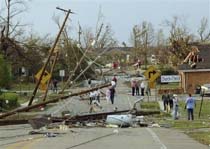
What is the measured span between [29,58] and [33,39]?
10.7 meters

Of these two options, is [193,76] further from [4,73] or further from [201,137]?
[201,137]

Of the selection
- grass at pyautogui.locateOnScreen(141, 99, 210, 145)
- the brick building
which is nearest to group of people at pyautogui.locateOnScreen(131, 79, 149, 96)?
the brick building

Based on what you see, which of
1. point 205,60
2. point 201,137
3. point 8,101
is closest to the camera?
point 201,137

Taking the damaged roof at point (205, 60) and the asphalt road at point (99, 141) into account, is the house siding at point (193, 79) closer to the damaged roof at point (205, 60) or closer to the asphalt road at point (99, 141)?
the damaged roof at point (205, 60)

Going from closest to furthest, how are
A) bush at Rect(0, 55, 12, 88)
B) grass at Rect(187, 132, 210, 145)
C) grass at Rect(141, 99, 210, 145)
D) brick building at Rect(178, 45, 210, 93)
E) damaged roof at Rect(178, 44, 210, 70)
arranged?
1. grass at Rect(187, 132, 210, 145)
2. grass at Rect(141, 99, 210, 145)
3. bush at Rect(0, 55, 12, 88)
4. brick building at Rect(178, 45, 210, 93)
5. damaged roof at Rect(178, 44, 210, 70)

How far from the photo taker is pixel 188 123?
100 ft

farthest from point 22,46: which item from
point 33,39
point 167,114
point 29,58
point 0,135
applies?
point 0,135

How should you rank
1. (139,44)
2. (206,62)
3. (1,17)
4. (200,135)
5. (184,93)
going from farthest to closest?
(139,44) → (1,17) → (206,62) → (184,93) → (200,135)

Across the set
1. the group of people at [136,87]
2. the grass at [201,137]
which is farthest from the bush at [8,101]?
the grass at [201,137]

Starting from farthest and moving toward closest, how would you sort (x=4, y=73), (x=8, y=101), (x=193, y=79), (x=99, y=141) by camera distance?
(x=193, y=79) → (x=4, y=73) → (x=8, y=101) → (x=99, y=141)

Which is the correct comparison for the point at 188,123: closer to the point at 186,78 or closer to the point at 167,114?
the point at 167,114

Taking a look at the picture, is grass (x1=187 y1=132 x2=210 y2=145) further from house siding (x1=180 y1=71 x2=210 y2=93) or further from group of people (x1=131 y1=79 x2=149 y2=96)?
house siding (x1=180 y1=71 x2=210 y2=93)

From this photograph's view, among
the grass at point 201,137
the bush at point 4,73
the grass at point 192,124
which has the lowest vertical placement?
the grass at point 192,124

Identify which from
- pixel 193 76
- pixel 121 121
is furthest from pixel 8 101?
pixel 193 76
